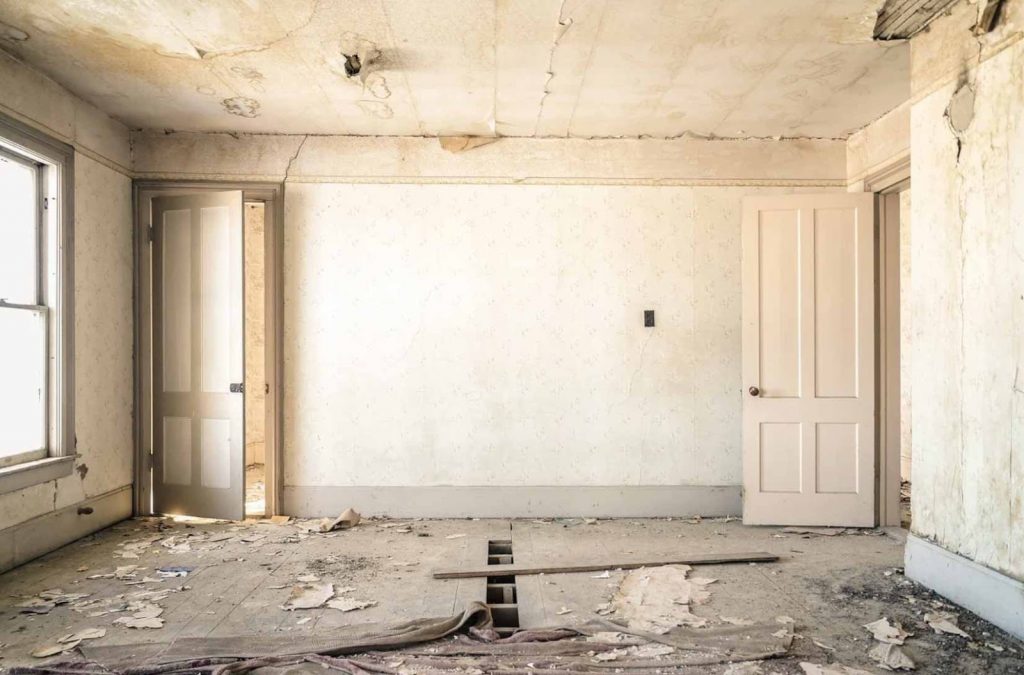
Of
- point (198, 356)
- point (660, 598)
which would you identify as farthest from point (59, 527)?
point (660, 598)

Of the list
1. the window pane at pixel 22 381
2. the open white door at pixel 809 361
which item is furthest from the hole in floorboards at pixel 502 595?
the window pane at pixel 22 381

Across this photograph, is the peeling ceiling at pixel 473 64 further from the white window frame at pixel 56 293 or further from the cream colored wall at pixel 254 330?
the cream colored wall at pixel 254 330

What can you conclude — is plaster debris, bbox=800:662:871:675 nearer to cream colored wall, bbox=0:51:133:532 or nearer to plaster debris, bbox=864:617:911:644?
plaster debris, bbox=864:617:911:644

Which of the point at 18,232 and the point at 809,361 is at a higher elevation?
the point at 18,232

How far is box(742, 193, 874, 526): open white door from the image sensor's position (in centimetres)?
452

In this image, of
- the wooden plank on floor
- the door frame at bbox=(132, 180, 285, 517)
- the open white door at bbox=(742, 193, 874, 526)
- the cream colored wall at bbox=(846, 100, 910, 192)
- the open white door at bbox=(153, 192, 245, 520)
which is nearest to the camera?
the wooden plank on floor

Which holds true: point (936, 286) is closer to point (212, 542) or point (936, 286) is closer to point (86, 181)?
point (212, 542)

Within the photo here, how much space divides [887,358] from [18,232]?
568 cm

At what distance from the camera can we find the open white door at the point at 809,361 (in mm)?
4523

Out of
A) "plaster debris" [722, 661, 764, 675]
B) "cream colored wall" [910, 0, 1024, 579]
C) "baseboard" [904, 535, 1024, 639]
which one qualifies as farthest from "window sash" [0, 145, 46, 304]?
"baseboard" [904, 535, 1024, 639]

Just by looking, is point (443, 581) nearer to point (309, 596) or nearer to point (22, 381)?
point (309, 596)

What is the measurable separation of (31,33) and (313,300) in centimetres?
226

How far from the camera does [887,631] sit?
281cm

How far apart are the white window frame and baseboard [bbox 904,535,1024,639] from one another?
4917 millimetres
